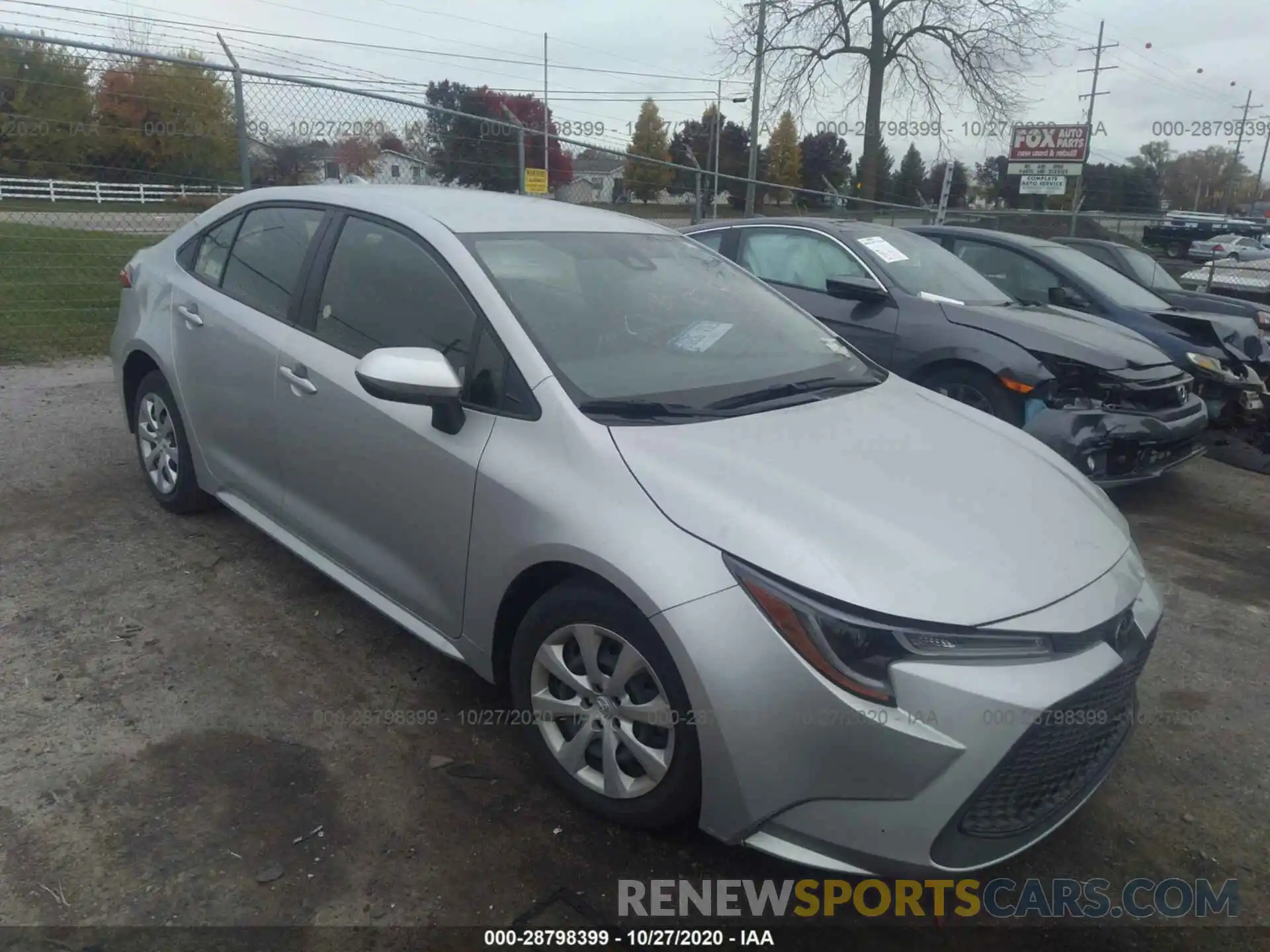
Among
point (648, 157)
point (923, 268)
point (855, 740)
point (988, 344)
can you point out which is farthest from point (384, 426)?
point (648, 157)

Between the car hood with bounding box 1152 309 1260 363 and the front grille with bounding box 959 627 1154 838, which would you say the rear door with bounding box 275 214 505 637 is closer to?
Answer: the front grille with bounding box 959 627 1154 838

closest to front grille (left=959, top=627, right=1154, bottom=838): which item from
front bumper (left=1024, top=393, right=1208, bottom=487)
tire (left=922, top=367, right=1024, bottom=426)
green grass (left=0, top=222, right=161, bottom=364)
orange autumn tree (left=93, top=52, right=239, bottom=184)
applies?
front bumper (left=1024, top=393, right=1208, bottom=487)

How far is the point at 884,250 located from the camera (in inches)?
247

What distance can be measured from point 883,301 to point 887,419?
124 inches

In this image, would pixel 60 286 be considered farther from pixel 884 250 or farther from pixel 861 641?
pixel 861 641

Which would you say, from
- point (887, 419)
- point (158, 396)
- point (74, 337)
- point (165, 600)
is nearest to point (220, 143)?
point (74, 337)

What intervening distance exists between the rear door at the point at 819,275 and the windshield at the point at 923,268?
162mm

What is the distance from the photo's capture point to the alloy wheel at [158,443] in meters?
4.32

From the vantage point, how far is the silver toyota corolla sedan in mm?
2092

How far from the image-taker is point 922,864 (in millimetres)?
2092

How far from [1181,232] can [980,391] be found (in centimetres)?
3190

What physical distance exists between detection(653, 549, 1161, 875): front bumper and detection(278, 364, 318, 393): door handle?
5.70 feet

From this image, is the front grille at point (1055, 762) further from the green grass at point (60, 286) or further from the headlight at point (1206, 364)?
the green grass at point (60, 286)

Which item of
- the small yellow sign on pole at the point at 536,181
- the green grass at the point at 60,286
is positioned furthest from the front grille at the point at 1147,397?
the green grass at the point at 60,286
